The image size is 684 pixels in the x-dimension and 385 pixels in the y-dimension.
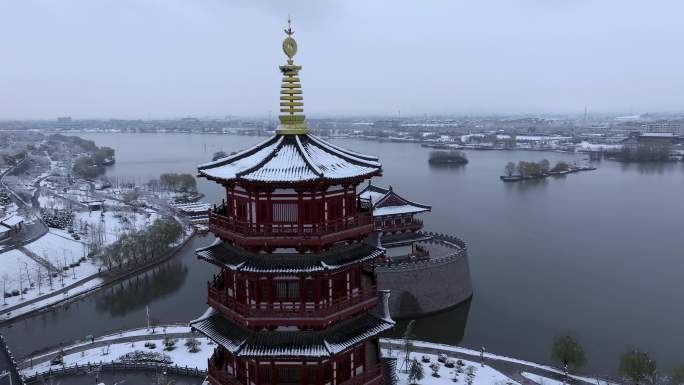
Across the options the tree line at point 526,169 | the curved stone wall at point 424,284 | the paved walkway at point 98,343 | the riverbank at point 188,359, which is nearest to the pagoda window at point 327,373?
the riverbank at point 188,359

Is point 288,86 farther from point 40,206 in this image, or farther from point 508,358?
point 40,206

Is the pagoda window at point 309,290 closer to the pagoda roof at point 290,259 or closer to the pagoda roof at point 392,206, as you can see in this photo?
the pagoda roof at point 290,259

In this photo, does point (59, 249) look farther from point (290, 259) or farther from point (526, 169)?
point (526, 169)

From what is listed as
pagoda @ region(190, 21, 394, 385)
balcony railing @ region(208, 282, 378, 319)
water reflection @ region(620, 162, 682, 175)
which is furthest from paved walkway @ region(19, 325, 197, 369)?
water reflection @ region(620, 162, 682, 175)

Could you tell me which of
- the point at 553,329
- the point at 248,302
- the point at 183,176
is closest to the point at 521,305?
the point at 553,329

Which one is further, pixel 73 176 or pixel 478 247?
pixel 73 176

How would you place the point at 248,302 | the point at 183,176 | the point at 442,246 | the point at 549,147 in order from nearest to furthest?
1. the point at 248,302
2. the point at 442,246
3. the point at 183,176
4. the point at 549,147
